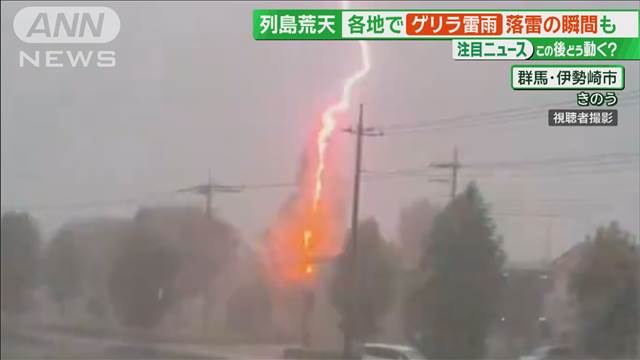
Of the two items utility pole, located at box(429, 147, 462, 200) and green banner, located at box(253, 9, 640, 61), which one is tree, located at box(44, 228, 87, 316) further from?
utility pole, located at box(429, 147, 462, 200)

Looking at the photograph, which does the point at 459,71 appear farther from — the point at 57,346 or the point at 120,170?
the point at 57,346

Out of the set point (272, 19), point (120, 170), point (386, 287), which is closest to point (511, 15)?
point (272, 19)

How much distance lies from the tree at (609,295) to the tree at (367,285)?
0.44 m

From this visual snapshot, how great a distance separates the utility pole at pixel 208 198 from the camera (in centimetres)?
152

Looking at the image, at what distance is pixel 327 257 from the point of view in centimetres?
149

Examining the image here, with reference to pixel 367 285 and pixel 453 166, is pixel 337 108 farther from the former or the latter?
pixel 367 285

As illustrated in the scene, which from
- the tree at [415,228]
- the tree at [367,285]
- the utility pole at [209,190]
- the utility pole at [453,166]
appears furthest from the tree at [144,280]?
the utility pole at [453,166]

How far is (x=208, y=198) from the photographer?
1538mm

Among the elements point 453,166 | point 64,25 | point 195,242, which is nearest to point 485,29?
point 453,166

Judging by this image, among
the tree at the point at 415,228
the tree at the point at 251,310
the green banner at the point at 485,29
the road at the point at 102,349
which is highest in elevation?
the green banner at the point at 485,29

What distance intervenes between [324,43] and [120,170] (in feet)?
1.99

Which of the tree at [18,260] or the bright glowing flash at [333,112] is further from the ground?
the bright glowing flash at [333,112]

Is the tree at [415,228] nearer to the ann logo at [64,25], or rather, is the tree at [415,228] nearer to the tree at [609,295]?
the tree at [609,295]

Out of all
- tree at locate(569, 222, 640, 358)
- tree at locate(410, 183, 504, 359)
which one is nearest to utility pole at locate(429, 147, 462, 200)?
tree at locate(410, 183, 504, 359)
